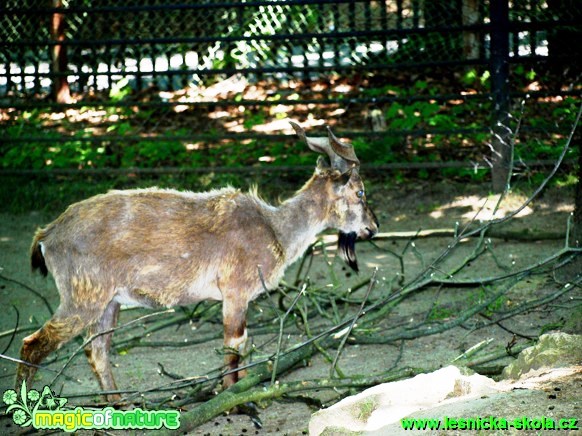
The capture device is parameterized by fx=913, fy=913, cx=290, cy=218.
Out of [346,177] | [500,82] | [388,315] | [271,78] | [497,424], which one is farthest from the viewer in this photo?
[271,78]

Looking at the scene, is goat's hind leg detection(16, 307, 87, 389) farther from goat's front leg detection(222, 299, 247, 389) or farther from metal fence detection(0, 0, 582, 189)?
metal fence detection(0, 0, 582, 189)

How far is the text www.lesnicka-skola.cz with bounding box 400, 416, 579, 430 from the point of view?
3.85 meters

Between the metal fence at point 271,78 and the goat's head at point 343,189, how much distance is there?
126 inches

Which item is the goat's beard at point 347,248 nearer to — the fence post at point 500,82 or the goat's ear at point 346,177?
the goat's ear at point 346,177

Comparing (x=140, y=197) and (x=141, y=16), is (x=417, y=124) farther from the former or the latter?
(x=140, y=197)

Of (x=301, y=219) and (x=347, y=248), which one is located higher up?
(x=301, y=219)

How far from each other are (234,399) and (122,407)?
0.91 metres

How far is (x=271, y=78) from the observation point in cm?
1261

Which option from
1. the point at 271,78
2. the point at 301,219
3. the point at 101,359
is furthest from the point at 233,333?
the point at 271,78

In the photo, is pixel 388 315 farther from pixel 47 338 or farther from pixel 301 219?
pixel 47 338

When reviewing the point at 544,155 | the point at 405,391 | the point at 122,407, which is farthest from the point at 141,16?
the point at 405,391

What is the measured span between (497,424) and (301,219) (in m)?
2.63

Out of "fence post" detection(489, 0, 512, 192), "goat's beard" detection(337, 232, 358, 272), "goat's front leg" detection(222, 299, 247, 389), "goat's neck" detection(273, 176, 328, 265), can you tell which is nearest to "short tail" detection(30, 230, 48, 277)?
"goat's front leg" detection(222, 299, 247, 389)

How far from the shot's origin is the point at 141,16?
11.4m
